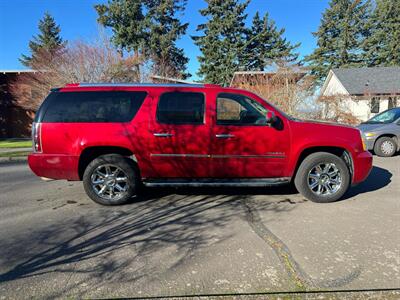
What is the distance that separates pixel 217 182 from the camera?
458cm

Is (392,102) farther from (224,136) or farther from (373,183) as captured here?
(224,136)

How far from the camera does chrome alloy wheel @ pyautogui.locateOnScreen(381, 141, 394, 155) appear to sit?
8680 mm

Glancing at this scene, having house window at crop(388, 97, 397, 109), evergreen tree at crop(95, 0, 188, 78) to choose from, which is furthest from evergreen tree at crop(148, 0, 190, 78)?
house window at crop(388, 97, 397, 109)

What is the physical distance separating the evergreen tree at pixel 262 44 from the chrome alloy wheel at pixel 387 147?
86.1 ft

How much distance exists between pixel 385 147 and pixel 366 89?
61.6 ft

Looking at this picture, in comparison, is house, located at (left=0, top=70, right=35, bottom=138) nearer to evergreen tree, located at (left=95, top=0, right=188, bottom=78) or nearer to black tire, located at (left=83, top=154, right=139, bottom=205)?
evergreen tree, located at (left=95, top=0, right=188, bottom=78)

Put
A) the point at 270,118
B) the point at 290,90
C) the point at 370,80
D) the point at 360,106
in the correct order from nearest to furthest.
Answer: the point at 270,118 < the point at 290,90 < the point at 360,106 < the point at 370,80

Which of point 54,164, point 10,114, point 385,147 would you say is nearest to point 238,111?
point 54,164

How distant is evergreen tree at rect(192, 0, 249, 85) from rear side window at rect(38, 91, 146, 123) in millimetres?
28509

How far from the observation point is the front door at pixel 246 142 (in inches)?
176

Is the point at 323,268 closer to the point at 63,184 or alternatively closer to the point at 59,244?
the point at 59,244

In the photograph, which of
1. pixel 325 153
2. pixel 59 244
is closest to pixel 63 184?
pixel 59 244

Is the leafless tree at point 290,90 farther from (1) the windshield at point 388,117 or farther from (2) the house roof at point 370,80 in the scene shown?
(2) the house roof at point 370,80

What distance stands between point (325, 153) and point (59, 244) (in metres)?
4.18
